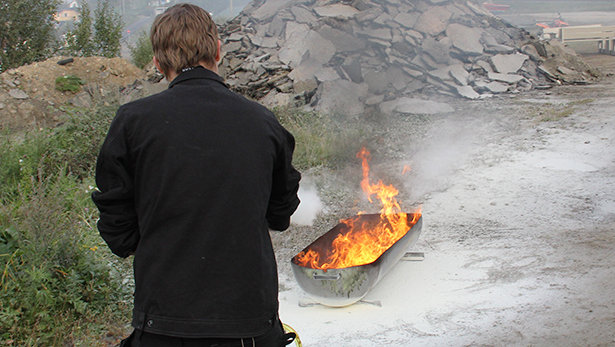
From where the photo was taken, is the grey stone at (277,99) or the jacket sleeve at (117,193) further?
the grey stone at (277,99)

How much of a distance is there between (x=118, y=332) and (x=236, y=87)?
817cm

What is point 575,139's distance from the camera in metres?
6.73

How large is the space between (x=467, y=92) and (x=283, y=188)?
9093 mm

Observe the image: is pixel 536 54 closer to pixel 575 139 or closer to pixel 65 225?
pixel 575 139

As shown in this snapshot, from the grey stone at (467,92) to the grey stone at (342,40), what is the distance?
96.8 inches

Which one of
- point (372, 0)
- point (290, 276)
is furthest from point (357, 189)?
point (372, 0)

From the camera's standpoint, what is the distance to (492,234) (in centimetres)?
505

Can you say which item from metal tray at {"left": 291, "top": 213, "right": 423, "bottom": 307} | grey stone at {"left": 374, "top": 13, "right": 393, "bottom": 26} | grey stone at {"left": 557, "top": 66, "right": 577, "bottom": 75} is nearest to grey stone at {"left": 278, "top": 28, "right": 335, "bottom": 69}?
grey stone at {"left": 374, "top": 13, "right": 393, "bottom": 26}

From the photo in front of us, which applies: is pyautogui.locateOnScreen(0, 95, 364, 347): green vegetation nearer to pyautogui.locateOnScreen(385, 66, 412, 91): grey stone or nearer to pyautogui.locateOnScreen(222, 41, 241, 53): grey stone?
pyautogui.locateOnScreen(385, 66, 412, 91): grey stone

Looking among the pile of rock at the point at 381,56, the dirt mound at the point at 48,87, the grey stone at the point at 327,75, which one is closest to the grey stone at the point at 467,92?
the pile of rock at the point at 381,56

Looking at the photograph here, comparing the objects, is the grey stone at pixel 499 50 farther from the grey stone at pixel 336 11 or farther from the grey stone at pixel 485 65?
the grey stone at pixel 336 11

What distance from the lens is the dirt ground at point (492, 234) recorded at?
3586 mm

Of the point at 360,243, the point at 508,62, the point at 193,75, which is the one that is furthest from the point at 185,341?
the point at 508,62

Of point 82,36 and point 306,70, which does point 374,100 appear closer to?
point 306,70
